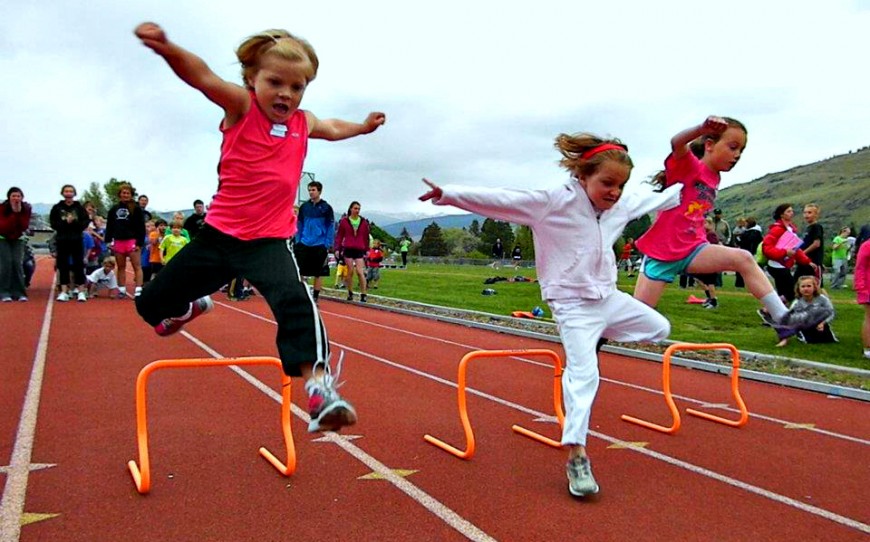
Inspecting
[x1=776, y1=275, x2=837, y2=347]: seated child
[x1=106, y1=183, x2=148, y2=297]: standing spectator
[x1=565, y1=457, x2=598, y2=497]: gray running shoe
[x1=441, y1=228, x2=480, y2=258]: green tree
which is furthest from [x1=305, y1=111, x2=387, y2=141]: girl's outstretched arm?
[x1=441, y1=228, x2=480, y2=258]: green tree

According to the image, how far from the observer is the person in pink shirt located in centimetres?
301

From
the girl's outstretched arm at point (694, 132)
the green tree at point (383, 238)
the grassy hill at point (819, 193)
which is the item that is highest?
the grassy hill at point (819, 193)

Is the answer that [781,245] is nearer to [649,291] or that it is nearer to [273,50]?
[649,291]

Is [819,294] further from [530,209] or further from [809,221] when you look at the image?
[530,209]

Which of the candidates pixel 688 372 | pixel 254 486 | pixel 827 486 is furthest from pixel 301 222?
pixel 827 486

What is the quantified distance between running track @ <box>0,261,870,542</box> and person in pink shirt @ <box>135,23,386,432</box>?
0.71 m

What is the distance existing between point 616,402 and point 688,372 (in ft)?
6.16

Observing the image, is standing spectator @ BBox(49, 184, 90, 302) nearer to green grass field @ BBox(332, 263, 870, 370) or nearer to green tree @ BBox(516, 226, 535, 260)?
green grass field @ BBox(332, 263, 870, 370)

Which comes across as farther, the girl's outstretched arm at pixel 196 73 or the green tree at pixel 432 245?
the green tree at pixel 432 245

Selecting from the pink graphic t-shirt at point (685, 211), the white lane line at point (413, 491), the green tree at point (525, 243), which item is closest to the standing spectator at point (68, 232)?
the white lane line at point (413, 491)

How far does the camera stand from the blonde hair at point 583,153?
350 centimetres

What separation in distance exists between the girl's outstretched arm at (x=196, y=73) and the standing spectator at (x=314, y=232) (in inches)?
297

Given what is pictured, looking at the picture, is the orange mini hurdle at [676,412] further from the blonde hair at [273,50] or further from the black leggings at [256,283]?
the blonde hair at [273,50]

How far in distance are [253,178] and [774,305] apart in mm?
3321
